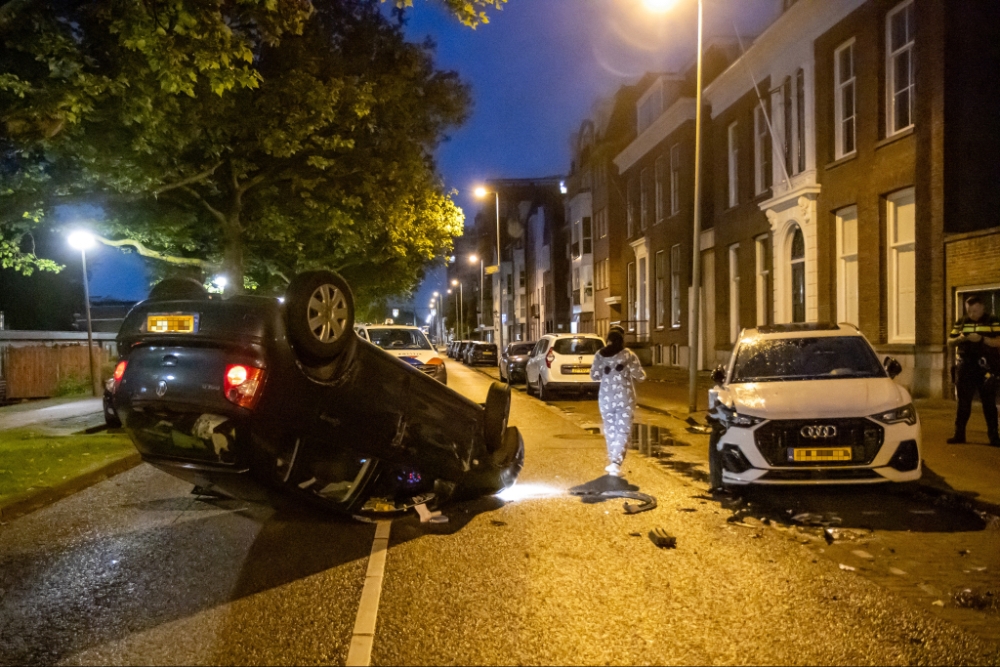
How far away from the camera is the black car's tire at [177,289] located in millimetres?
6730

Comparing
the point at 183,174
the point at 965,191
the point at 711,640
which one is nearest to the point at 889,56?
the point at 965,191

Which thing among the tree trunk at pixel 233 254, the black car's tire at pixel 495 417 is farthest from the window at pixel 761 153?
the black car's tire at pixel 495 417

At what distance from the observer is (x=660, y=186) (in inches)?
1435

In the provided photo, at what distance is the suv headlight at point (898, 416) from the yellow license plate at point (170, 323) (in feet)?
18.9

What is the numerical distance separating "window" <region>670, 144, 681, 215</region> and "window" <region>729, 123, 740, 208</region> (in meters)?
5.11

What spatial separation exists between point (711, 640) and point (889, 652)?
2.80 ft

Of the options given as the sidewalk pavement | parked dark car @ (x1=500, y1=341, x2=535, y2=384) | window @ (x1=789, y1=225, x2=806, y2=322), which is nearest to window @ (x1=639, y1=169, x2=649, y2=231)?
parked dark car @ (x1=500, y1=341, x2=535, y2=384)

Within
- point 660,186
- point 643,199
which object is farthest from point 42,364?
point 643,199

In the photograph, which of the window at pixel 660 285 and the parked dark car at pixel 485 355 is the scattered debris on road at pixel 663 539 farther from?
the parked dark car at pixel 485 355

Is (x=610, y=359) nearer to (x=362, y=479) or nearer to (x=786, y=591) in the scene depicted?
(x=362, y=479)

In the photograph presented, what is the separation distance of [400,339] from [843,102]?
480 inches

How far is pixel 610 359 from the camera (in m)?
9.52

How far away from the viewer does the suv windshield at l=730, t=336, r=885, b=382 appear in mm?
9055

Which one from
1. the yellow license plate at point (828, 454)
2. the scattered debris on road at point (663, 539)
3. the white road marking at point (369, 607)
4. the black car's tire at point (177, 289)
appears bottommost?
the scattered debris on road at point (663, 539)
